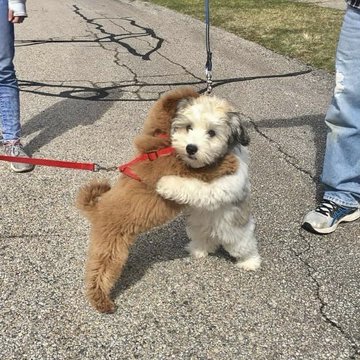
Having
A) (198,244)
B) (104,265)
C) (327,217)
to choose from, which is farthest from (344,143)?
(104,265)

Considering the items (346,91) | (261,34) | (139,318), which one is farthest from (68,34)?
(139,318)

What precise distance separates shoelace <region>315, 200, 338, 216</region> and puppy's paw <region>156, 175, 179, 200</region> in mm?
1435

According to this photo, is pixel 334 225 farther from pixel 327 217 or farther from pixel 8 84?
pixel 8 84

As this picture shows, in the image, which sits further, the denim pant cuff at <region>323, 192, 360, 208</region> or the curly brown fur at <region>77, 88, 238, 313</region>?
the denim pant cuff at <region>323, 192, 360, 208</region>

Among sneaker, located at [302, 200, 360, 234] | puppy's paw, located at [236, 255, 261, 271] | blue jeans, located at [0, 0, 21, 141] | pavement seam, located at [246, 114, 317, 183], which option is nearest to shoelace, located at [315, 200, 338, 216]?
sneaker, located at [302, 200, 360, 234]

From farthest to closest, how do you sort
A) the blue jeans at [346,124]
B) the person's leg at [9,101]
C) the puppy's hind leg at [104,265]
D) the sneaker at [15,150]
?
the sneaker at [15,150] → the person's leg at [9,101] → the blue jeans at [346,124] → the puppy's hind leg at [104,265]

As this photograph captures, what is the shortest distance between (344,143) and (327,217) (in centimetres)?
52

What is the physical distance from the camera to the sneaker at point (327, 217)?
332 centimetres

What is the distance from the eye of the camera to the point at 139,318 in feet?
8.36

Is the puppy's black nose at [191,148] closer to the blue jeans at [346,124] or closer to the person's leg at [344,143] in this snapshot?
the person's leg at [344,143]

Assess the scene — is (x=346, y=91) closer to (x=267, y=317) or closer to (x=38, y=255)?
(x=267, y=317)

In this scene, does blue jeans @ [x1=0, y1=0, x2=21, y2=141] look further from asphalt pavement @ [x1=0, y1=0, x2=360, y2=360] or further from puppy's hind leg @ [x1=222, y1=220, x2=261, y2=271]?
puppy's hind leg @ [x1=222, y1=220, x2=261, y2=271]

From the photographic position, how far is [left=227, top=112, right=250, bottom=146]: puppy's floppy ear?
2326mm

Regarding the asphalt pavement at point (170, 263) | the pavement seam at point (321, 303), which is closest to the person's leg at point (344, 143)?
the asphalt pavement at point (170, 263)
